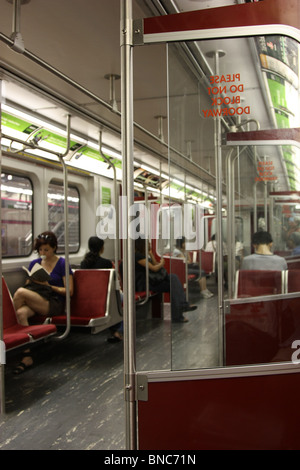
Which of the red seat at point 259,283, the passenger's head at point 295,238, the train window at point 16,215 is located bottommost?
the red seat at point 259,283

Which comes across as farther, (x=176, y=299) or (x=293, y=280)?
(x=293, y=280)

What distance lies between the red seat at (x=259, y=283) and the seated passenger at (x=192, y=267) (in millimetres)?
182

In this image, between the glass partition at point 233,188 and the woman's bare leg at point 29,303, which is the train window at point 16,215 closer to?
the woman's bare leg at point 29,303

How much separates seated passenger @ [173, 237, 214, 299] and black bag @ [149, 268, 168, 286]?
3794mm

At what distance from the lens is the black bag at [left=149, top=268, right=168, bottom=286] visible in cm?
627

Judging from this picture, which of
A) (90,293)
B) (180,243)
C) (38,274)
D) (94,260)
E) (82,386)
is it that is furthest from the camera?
(94,260)

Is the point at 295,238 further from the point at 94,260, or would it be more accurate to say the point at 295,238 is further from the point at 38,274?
the point at 94,260

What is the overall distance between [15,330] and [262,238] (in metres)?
2.58

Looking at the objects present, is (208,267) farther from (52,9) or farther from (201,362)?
(52,9)

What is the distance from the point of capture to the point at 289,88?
181cm

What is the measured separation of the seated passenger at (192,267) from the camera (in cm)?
202

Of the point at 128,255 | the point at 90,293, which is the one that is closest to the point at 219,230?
the point at 128,255

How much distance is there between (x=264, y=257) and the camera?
2.10m

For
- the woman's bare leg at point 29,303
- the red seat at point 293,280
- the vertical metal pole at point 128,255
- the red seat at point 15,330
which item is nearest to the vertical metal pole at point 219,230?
the red seat at point 293,280
